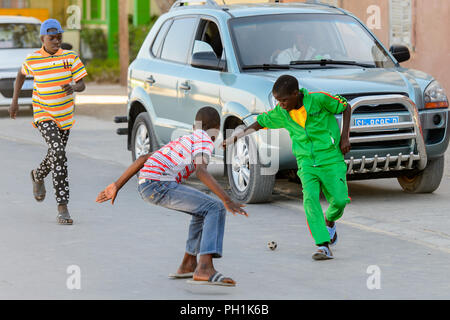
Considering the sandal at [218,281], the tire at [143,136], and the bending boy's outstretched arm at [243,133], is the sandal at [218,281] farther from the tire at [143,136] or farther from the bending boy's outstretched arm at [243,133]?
the tire at [143,136]

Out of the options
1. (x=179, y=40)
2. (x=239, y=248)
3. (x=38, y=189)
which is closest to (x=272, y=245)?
(x=239, y=248)

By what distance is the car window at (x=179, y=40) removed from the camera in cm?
1221

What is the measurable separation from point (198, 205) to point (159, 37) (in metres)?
6.23

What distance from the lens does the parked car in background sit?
21.8 m

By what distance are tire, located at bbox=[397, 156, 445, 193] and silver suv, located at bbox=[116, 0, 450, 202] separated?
0.01 meters

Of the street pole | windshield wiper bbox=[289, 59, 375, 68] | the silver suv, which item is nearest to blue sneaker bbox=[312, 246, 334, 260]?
the silver suv

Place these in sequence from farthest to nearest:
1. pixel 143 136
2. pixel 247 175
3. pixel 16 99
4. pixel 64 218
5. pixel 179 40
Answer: pixel 143 136
pixel 179 40
pixel 247 175
pixel 16 99
pixel 64 218

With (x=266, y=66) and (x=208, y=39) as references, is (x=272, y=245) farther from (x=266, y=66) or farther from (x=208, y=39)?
(x=208, y=39)

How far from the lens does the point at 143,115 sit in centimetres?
1287

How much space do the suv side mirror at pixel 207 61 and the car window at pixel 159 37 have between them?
1.72 meters

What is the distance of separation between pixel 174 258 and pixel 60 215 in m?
1.93

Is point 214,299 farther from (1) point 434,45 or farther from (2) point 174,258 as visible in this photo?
(1) point 434,45

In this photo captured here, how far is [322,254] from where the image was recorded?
8.01 meters

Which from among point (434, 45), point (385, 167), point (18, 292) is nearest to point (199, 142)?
point (18, 292)
